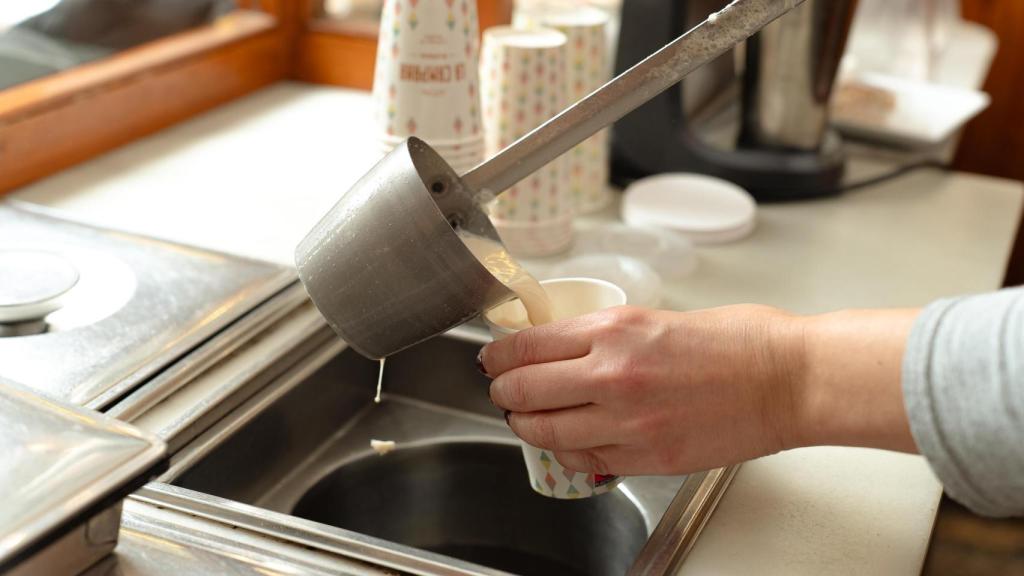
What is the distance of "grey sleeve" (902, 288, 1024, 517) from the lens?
2.04 ft

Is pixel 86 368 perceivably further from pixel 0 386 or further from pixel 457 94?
pixel 457 94

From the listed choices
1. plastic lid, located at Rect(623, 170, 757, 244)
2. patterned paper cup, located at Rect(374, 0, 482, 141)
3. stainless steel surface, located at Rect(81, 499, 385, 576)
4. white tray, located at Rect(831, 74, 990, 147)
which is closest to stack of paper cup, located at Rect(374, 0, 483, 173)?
patterned paper cup, located at Rect(374, 0, 482, 141)

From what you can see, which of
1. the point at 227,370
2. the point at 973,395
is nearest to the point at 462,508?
the point at 227,370

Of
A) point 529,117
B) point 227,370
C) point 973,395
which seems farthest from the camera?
point 529,117

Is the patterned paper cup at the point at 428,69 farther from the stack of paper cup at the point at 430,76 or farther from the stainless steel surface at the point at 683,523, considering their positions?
the stainless steel surface at the point at 683,523

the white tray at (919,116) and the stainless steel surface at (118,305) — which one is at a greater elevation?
the white tray at (919,116)

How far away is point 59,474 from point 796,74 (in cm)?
107

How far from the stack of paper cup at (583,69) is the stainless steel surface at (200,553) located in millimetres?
627

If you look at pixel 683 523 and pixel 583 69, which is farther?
pixel 583 69

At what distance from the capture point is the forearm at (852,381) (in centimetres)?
68

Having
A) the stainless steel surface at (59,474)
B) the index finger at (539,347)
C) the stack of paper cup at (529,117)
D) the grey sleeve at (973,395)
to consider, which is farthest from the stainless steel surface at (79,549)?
the stack of paper cup at (529,117)

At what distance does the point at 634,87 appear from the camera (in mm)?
802

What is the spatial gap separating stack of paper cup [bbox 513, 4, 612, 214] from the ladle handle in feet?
1.32

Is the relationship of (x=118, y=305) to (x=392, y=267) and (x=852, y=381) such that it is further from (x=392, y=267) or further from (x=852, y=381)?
(x=852, y=381)
